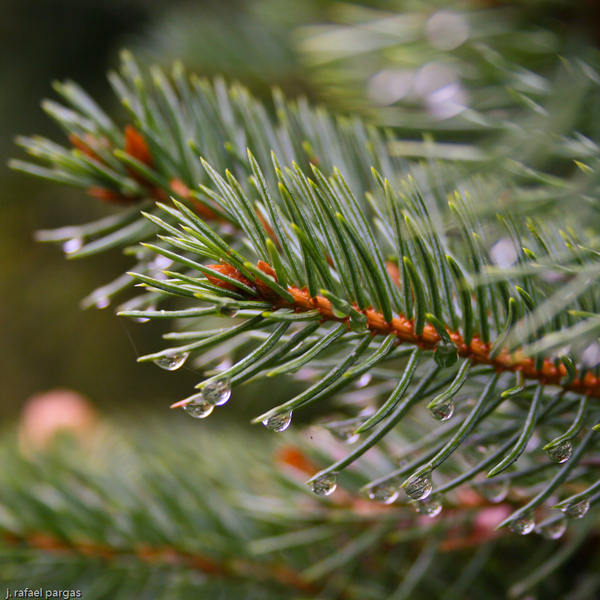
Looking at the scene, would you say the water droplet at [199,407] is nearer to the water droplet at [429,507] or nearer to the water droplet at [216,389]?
the water droplet at [216,389]

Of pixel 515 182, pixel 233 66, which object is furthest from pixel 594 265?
pixel 233 66

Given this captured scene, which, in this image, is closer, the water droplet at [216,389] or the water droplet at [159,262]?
the water droplet at [216,389]

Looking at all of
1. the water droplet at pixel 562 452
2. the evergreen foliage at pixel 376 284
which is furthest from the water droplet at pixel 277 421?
the water droplet at pixel 562 452

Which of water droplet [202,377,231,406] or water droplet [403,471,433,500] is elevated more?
water droplet [202,377,231,406]

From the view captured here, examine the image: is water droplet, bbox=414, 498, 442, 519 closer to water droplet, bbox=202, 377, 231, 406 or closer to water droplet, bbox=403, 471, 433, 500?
water droplet, bbox=403, 471, 433, 500

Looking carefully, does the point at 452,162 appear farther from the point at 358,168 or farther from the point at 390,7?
the point at 390,7

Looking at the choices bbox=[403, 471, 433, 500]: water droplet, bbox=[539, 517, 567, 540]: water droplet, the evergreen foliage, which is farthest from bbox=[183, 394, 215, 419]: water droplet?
bbox=[539, 517, 567, 540]: water droplet

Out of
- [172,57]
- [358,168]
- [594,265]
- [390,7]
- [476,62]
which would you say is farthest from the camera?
[172,57]
